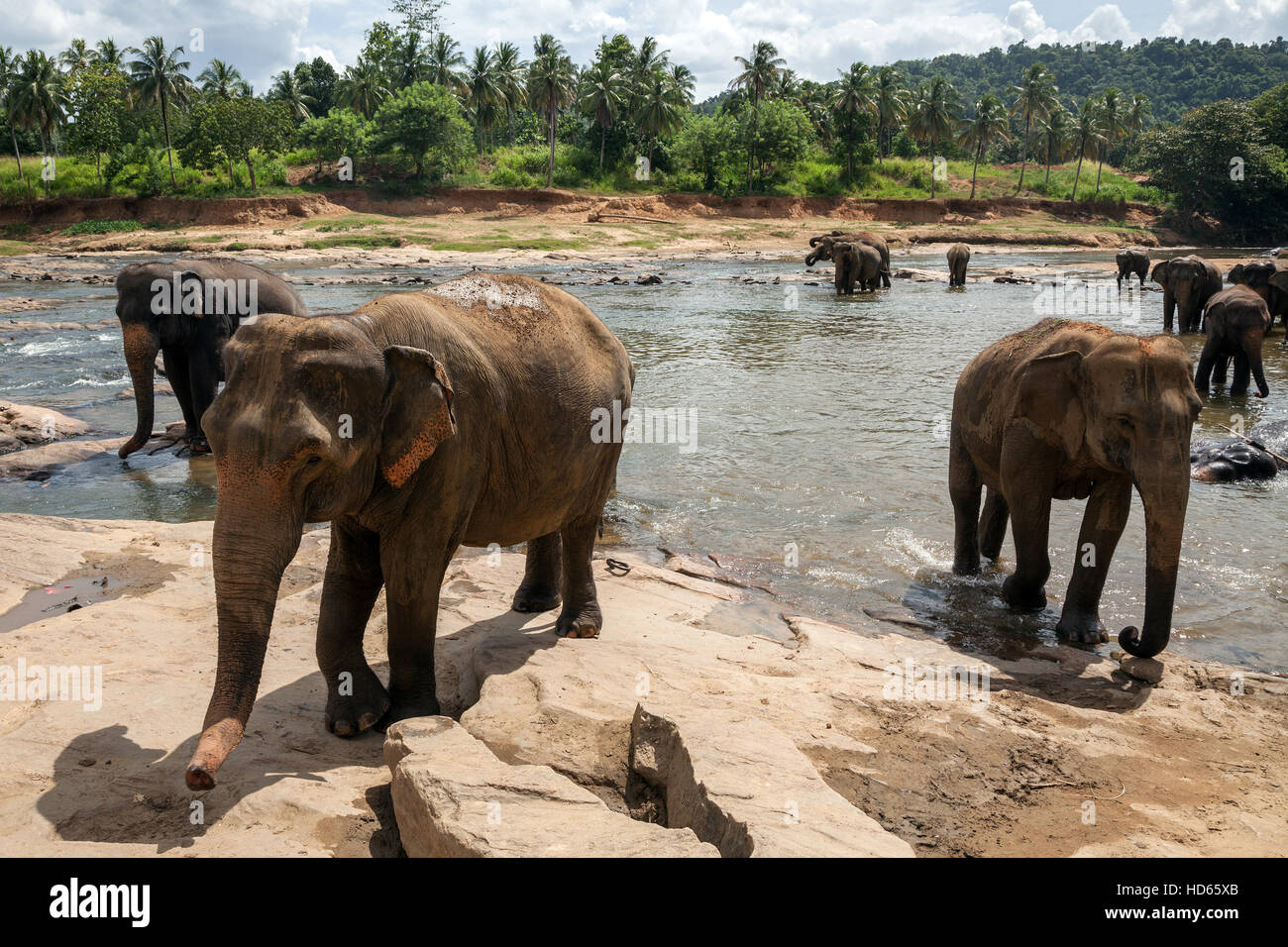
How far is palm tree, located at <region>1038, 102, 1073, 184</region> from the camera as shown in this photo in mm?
88750

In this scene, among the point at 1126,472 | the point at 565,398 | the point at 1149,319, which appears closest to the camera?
the point at 565,398

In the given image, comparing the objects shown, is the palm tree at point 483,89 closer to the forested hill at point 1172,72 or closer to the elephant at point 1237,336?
the elephant at point 1237,336

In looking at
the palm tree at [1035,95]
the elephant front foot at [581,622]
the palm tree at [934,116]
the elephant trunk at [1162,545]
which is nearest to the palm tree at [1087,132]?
the palm tree at [1035,95]

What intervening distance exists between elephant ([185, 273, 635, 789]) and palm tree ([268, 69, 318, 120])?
77599 mm

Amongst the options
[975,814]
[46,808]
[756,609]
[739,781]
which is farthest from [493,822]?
[756,609]

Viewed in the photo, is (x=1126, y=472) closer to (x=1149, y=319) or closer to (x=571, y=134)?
(x=1149, y=319)

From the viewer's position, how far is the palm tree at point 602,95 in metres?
68.8

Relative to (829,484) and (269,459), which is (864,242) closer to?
(829,484)

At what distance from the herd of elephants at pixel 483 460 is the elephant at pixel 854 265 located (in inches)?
1098

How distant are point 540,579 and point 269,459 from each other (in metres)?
3.35

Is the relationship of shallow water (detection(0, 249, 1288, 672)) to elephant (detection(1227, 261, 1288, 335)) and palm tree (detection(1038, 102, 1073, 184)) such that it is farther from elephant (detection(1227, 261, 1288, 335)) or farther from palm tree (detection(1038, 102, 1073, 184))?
palm tree (detection(1038, 102, 1073, 184))

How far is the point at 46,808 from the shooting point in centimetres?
388

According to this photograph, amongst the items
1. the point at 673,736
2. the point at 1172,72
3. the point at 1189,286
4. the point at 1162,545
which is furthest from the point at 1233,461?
the point at 1172,72
